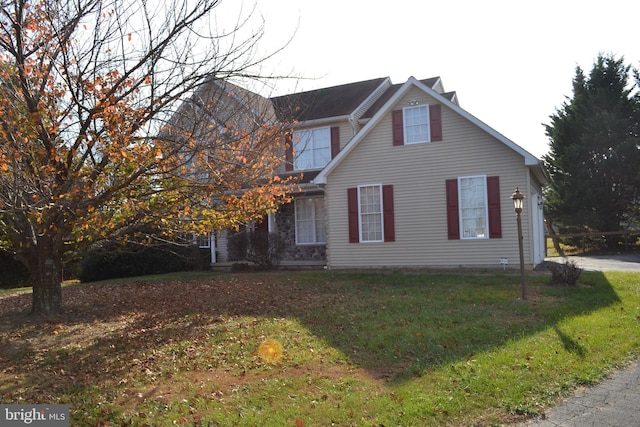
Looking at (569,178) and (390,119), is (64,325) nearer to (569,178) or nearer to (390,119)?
(390,119)

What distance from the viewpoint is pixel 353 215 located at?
16203mm

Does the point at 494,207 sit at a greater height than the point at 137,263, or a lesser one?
greater

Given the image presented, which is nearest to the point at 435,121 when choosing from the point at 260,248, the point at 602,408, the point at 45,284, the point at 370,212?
the point at 370,212

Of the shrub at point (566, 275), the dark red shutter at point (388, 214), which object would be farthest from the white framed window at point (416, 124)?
the shrub at point (566, 275)

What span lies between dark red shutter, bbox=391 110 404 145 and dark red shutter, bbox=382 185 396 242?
1.45 metres

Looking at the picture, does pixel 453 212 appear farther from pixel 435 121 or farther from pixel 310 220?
pixel 310 220

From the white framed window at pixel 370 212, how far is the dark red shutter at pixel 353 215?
0.42 feet

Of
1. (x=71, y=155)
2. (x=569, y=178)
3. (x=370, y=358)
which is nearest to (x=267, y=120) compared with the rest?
(x=71, y=155)

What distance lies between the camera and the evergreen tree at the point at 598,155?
26078 mm

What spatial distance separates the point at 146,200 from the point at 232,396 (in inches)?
164

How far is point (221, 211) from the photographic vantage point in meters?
9.65

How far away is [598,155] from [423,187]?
16.5 m

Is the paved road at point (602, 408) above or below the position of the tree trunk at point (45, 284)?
below

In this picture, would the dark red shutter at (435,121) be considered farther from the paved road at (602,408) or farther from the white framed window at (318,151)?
the paved road at (602,408)
